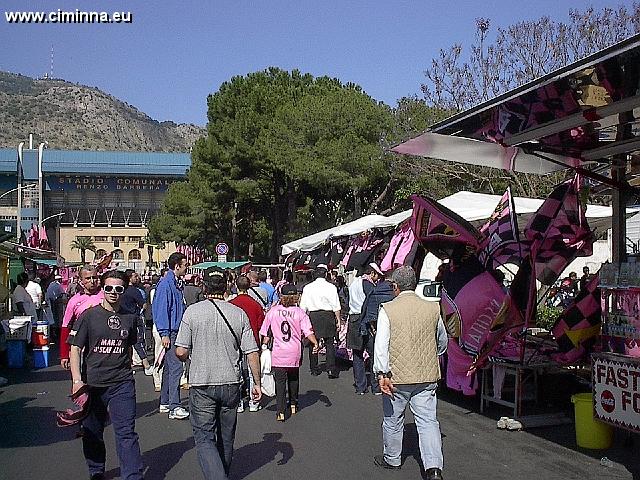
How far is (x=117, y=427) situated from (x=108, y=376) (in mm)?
426

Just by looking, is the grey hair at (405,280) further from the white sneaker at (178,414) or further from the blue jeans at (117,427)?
the white sneaker at (178,414)

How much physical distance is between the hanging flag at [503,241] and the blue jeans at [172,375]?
402cm

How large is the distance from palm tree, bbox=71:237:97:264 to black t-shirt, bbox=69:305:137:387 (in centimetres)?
9795

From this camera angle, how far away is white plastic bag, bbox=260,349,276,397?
10039 millimetres

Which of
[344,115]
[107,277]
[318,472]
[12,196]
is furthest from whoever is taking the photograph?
[12,196]

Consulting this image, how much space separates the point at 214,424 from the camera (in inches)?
230

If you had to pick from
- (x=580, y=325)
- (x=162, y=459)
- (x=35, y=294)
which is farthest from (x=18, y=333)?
(x=580, y=325)

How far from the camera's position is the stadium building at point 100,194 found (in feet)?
312

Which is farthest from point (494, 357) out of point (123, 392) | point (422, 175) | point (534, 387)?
point (422, 175)

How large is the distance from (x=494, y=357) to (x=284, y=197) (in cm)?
3142

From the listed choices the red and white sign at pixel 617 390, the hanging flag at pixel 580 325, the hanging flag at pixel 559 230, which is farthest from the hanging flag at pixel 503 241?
the red and white sign at pixel 617 390

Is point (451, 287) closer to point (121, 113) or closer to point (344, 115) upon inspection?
point (344, 115)

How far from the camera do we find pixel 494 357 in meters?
9.12

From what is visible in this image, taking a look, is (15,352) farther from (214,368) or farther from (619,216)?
(619,216)
